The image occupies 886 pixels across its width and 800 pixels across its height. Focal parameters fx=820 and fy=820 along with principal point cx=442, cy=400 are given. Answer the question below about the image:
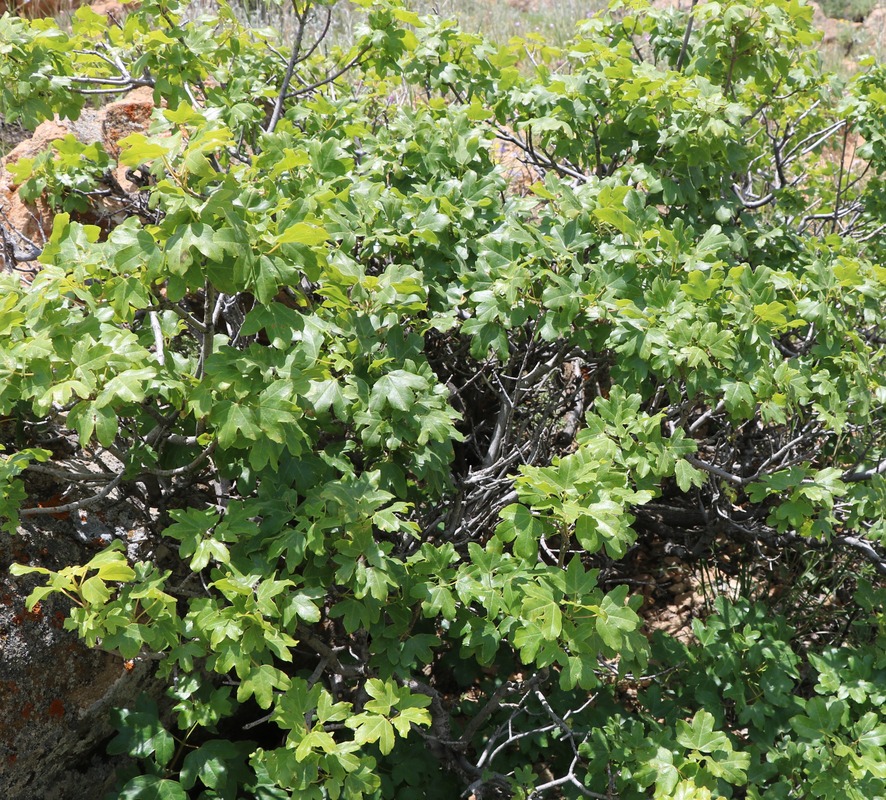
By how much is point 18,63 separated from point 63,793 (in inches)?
88.3

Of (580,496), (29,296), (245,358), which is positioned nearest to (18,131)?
(29,296)

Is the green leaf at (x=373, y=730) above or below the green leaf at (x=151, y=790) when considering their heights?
above

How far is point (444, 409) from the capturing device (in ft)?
7.27

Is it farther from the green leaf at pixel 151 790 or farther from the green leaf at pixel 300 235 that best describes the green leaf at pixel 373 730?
the green leaf at pixel 300 235

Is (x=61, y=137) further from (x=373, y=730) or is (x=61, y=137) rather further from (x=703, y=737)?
(x=703, y=737)

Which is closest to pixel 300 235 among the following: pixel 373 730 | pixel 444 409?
pixel 444 409

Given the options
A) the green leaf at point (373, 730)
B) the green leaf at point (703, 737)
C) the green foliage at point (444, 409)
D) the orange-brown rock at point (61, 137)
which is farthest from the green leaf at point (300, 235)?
the orange-brown rock at point (61, 137)

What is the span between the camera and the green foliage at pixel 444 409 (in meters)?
1.84

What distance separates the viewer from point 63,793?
2387 mm

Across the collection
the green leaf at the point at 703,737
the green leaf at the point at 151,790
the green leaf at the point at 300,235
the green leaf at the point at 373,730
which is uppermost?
the green leaf at the point at 300,235

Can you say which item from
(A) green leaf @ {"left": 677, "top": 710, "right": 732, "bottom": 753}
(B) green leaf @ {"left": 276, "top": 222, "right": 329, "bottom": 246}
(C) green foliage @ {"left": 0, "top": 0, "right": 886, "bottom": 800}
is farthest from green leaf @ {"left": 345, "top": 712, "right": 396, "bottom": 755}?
(B) green leaf @ {"left": 276, "top": 222, "right": 329, "bottom": 246}

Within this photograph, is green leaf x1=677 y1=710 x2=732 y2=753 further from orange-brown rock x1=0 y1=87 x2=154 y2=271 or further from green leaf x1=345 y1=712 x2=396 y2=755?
orange-brown rock x1=0 y1=87 x2=154 y2=271

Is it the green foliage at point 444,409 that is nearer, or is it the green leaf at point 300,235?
the green leaf at point 300,235

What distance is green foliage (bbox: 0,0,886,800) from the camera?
6.05ft
